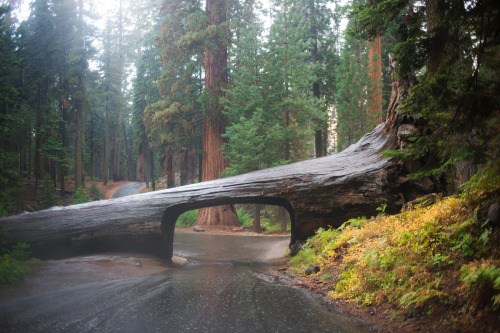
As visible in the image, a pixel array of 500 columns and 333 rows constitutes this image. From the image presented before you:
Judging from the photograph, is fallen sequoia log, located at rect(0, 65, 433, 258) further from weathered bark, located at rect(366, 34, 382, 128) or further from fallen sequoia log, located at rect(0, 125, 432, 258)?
weathered bark, located at rect(366, 34, 382, 128)

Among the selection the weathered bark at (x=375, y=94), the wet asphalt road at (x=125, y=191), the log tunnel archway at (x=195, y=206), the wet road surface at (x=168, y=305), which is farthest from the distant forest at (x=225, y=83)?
the wet asphalt road at (x=125, y=191)

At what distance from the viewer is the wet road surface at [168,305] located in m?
4.04

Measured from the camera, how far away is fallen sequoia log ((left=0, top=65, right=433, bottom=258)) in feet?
28.2

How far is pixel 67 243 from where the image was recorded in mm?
9109

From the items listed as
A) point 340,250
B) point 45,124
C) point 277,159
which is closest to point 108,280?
point 340,250

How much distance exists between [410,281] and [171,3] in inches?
831

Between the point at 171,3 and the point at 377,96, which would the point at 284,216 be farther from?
the point at 171,3

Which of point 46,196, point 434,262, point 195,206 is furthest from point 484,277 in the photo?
point 46,196

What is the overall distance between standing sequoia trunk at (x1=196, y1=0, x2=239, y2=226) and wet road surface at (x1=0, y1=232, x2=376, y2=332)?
37.9 ft

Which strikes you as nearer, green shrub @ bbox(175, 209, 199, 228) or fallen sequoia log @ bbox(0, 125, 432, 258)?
fallen sequoia log @ bbox(0, 125, 432, 258)

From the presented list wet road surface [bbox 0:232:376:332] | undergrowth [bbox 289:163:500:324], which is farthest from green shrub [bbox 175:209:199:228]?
undergrowth [bbox 289:163:500:324]

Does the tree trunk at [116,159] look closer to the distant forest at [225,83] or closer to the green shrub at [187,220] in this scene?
the distant forest at [225,83]

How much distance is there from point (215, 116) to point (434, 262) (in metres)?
16.3

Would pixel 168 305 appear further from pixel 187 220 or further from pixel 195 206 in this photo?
pixel 187 220
